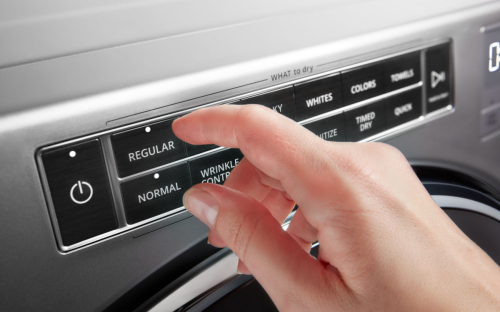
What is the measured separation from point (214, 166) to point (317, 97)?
0.44 feet

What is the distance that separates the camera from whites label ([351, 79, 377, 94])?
1.46 ft

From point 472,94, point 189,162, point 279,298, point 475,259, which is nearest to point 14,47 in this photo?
point 189,162

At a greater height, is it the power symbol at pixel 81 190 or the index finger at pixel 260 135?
the index finger at pixel 260 135

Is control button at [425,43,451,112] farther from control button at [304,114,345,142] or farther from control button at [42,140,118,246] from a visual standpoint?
control button at [42,140,118,246]

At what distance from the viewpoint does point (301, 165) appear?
315mm

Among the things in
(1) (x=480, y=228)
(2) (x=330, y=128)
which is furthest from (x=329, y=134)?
(1) (x=480, y=228)

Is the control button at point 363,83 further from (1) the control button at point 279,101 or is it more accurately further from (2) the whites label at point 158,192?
(2) the whites label at point 158,192

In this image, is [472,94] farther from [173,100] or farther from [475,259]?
[173,100]

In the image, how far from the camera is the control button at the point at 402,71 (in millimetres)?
465

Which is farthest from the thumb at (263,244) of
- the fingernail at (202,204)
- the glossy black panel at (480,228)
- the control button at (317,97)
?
the glossy black panel at (480,228)

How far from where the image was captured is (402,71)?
Result: 476 millimetres

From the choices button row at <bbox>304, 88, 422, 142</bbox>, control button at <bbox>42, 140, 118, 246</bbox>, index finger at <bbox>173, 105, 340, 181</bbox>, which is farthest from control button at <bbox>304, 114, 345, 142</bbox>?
control button at <bbox>42, 140, 118, 246</bbox>

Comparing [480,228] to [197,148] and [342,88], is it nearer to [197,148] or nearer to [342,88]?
[342,88]

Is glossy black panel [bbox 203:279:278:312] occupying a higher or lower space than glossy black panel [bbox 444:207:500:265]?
higher
